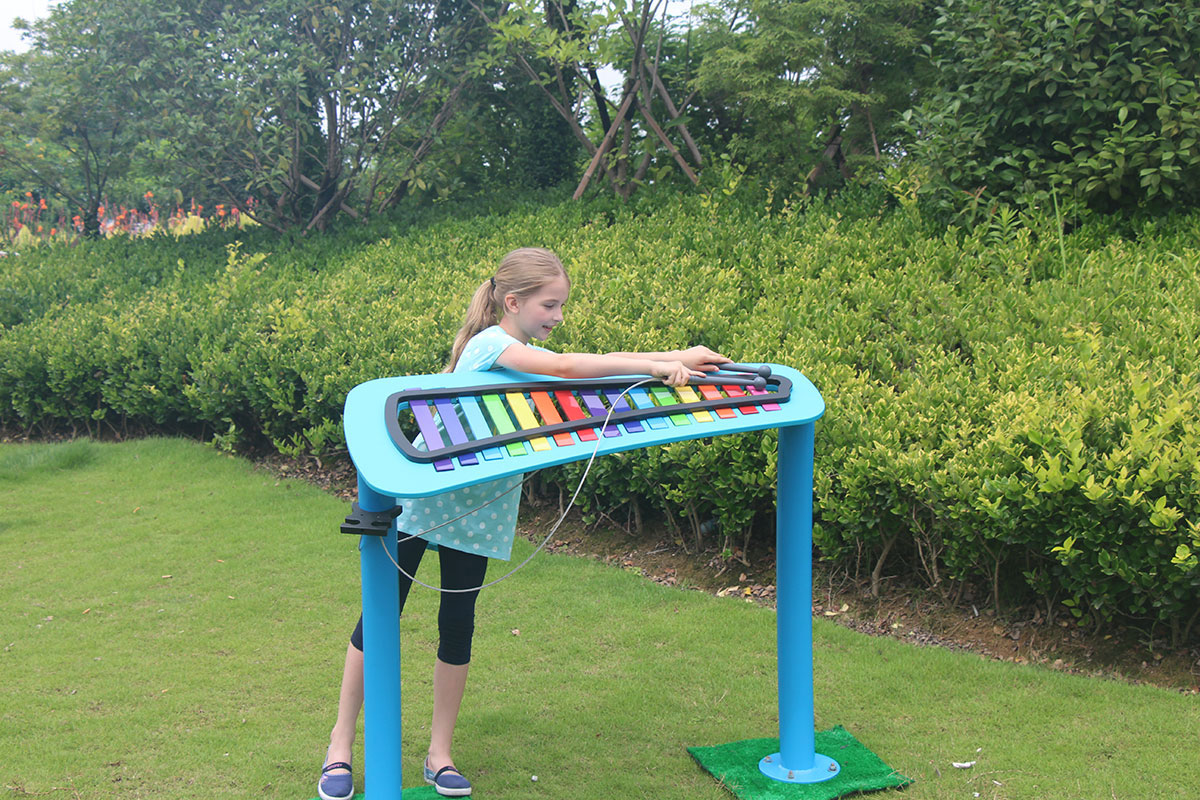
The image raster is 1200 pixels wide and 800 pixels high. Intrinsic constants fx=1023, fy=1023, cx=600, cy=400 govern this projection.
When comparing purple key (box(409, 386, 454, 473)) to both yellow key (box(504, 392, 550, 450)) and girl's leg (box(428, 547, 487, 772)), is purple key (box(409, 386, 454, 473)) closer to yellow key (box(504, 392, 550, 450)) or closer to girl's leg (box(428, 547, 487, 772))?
yellow key (box(504, 392, 550, 450))

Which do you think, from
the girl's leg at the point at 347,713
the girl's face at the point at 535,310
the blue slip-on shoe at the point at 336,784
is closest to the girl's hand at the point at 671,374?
the girl's face at the point at 535,310

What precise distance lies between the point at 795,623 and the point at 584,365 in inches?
43.4

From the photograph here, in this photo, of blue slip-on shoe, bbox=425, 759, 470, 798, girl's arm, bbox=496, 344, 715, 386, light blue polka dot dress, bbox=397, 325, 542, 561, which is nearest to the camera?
girl's arm, bbox=496, 344, 715, 386

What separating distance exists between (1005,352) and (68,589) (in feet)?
15.2

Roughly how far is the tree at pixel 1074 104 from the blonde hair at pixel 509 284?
436 cm

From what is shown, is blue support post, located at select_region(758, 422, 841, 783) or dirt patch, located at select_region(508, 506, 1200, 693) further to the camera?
dirt patch, located at select_region(508, 506, 1200, 693)

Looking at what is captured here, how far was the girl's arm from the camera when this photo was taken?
275 cm

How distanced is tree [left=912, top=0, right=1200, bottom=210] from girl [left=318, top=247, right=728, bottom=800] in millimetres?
4345

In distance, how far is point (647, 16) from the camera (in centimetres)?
901

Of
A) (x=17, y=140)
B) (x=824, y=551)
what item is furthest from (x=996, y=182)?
(x=17, y=140)

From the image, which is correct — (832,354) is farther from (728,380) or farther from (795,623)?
(728,380)

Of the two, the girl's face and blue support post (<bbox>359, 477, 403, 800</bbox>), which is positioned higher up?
the girl's face

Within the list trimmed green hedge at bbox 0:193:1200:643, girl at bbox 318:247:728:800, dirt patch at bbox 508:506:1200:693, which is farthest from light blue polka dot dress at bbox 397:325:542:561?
dirt patch at bbox 508:506:1200:693

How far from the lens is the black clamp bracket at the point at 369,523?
2.34 m
